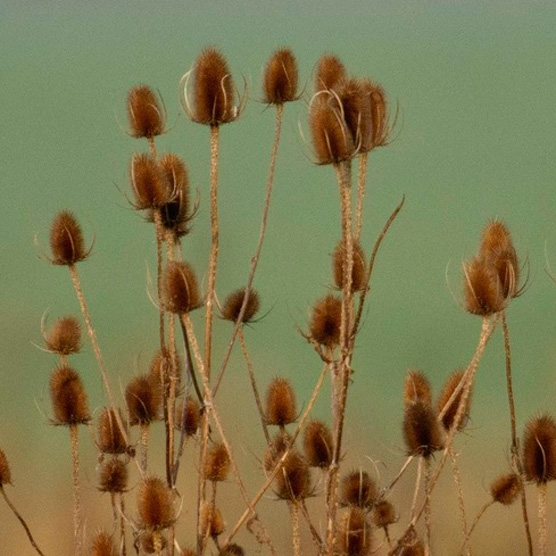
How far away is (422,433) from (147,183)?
60.2 inches

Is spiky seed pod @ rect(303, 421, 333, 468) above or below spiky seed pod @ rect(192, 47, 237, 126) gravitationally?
below

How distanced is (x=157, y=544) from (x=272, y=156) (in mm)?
1689

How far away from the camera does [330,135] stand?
4785 millimetres

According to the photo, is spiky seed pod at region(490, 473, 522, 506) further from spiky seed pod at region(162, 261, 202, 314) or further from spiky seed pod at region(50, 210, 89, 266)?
spiky seed pod at region(50, 210, 89, 266)

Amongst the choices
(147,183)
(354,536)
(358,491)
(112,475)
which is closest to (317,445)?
(358,491)

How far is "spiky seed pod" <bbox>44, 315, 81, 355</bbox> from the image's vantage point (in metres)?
6.07

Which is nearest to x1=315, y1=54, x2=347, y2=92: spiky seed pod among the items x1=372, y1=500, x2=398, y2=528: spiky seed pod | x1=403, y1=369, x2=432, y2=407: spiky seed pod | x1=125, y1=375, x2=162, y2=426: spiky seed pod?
x1=403, y1=369, x2=432, y2=407: spiky seed pod

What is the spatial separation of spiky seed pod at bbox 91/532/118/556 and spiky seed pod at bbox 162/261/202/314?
1.07 m

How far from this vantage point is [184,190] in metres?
5.59

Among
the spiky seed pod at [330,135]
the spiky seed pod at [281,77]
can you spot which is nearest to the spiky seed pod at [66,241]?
the spiky seed pod at [281,77]

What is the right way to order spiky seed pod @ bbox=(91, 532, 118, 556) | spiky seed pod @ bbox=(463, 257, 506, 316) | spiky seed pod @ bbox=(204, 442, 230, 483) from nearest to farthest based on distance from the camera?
spiky seed pod @ bbox=(463, 257, 506, 316) → spiky seed pod @ bbox=(91, 532, 118, 556) → spiky seed pod @ bbox=(204, 442, 230, 483)

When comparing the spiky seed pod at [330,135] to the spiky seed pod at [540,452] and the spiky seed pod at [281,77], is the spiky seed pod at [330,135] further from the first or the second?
the spiky seed pod at [540,452]

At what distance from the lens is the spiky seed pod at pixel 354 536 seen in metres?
5.29

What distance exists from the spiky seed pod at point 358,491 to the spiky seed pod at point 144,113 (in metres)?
1.77
